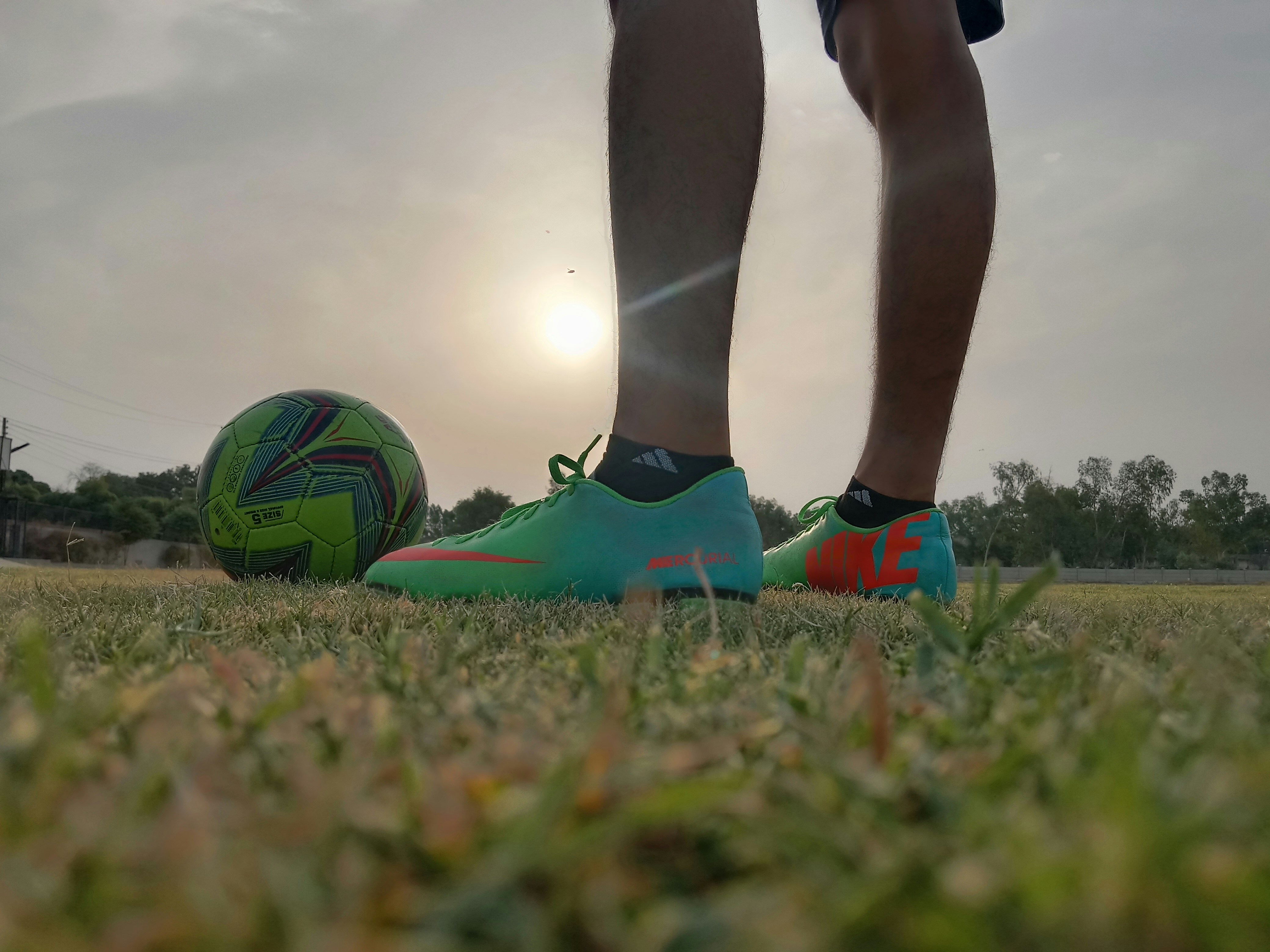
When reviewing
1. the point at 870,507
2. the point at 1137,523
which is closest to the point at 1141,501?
the point at 1137,523

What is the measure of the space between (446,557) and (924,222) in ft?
5.68

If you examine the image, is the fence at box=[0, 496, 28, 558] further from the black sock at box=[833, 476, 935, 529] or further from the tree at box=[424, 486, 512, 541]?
the black sock at box=[833, 476, 935, 529]

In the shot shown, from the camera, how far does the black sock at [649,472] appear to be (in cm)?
193

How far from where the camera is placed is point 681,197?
1.89 metres

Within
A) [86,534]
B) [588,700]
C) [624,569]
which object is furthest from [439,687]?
[86,534]

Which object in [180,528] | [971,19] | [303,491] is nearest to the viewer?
[971,19]

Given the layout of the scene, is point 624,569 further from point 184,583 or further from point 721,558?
point 184,583

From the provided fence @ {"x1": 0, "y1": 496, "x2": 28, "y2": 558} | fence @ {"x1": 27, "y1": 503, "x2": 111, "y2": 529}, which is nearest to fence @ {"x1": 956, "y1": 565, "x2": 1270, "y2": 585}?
fence @ {"x1": 0, "y1": 496, "x2": 28, "y2": 558}

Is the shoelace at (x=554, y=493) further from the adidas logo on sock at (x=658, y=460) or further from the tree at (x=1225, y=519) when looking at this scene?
the tree at (x=1225, y=519)

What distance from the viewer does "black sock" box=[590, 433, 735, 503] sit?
193cm

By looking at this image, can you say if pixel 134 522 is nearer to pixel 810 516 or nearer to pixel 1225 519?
pixel 810 516

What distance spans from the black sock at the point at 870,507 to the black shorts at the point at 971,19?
155cm

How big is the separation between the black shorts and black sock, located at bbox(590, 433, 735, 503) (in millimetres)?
1811

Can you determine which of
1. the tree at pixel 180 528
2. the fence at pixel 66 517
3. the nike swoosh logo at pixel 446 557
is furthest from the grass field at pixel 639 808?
the fence at pixel 66 517
